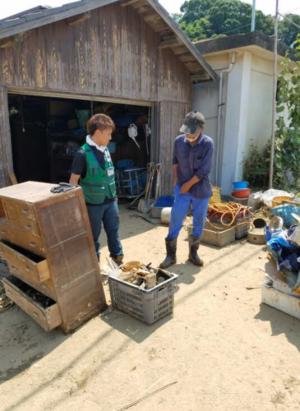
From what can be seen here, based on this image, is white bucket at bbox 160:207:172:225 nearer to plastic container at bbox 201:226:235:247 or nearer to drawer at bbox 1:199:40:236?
plastic container at bbox 201:226:235:247

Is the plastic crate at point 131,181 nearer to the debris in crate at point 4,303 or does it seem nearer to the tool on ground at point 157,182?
the tool on ground at point 157,182

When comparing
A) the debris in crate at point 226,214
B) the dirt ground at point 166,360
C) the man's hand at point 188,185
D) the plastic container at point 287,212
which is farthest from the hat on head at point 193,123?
the plastic container at point 287,212

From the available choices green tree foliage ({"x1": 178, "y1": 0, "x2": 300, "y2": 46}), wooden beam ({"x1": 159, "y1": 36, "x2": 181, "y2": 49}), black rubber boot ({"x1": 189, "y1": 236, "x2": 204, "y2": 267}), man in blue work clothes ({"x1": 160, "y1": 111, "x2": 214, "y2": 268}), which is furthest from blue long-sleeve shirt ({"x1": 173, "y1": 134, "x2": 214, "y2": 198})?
green tree foliage ({"x1": 178, "y1": 0, "x2": 300, "y2": 46})

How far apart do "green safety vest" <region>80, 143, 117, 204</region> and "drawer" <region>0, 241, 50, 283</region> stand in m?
0.79

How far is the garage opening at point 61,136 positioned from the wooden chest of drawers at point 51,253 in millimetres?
5070

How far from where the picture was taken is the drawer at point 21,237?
2.74 metres

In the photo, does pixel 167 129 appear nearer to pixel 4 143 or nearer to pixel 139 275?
pixel 4 143

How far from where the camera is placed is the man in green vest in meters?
3.21

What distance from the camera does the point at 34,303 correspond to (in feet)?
9.57

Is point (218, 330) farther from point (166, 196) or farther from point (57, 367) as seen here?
point (166, 196)

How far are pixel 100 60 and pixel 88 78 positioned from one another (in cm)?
42

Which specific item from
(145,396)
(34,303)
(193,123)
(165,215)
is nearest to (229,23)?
(165,215)

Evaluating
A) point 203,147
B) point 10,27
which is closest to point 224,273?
point 203,147

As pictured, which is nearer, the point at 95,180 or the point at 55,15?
the point at 95,180
